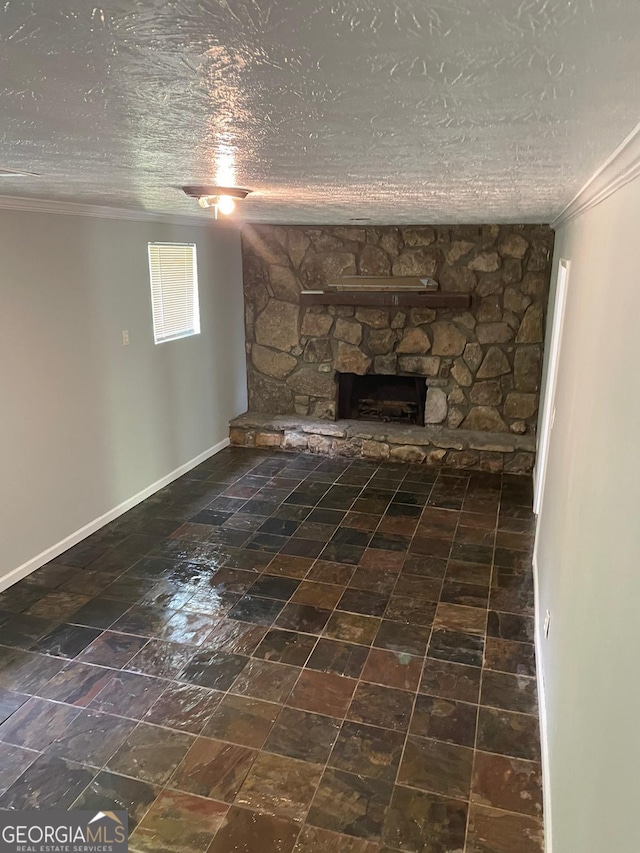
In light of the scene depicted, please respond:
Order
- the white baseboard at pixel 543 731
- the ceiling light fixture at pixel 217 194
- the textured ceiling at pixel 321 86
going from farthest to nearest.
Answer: the ceiling light fixture at pixel 217 194 → the white baseboard at pixel 543 731 → the textured ceiling at pixel 321 86

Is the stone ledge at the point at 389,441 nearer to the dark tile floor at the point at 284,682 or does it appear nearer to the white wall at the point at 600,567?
the dark tile floor at the point at 284,682

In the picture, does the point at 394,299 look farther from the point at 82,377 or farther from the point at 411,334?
the point at 82,377

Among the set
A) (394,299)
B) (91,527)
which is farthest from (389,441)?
(91,527)

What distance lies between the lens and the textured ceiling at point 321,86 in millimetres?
632

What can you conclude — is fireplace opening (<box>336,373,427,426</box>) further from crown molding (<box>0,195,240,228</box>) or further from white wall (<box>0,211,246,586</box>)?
crown molding (<box>0,195,240,228</box>)

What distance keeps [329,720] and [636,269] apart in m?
1.85

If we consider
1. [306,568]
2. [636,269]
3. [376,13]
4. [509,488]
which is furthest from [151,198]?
[509,488]

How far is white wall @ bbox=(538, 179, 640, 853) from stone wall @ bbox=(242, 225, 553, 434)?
8.12 ft

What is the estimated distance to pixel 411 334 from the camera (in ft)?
16.7

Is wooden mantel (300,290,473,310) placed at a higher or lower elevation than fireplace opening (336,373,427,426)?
higher

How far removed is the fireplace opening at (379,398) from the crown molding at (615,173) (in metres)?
3.13

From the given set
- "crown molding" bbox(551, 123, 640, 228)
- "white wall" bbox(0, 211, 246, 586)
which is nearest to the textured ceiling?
"crown molding" bbox(551, 123, 640, 228)

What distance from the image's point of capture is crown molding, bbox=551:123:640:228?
1208 millimetres

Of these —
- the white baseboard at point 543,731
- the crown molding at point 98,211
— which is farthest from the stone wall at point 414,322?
the white baseboard at point 543,731
